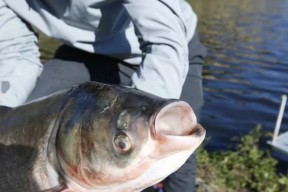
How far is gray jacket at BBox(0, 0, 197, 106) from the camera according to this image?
274cm

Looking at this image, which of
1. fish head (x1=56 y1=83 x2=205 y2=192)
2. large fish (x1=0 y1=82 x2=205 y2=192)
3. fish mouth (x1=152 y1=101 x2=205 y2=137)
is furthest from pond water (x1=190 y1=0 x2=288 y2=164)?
fish mouth (x1=152 y1=101 x2=205 y2=137)

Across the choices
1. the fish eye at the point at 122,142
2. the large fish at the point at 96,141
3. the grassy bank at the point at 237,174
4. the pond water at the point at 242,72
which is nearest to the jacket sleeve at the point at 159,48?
the large fish at the point at 96,141

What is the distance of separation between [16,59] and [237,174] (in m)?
3.11

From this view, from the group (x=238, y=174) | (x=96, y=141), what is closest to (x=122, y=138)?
(x=96, y=141)

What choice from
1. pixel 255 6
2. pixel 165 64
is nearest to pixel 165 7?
pixel 165 64

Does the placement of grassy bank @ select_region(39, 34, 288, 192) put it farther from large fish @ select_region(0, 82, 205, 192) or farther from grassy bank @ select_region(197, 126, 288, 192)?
large fish @ select_region(0, 82, 205, 192)

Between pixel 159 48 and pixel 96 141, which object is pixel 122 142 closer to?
pixel 96 141

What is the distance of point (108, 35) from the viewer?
11.1ft

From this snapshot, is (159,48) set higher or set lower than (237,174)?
higher

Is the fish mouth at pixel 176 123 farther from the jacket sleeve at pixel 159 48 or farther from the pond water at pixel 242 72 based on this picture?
the pond water at pixel 242 72

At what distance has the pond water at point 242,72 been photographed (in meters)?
11.3

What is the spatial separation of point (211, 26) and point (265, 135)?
15473 millimetres

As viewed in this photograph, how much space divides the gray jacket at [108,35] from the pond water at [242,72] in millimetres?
4569

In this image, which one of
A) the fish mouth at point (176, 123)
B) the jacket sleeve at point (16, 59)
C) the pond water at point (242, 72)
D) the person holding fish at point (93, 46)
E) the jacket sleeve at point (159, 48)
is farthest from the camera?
the pond water at point (242, 72)
